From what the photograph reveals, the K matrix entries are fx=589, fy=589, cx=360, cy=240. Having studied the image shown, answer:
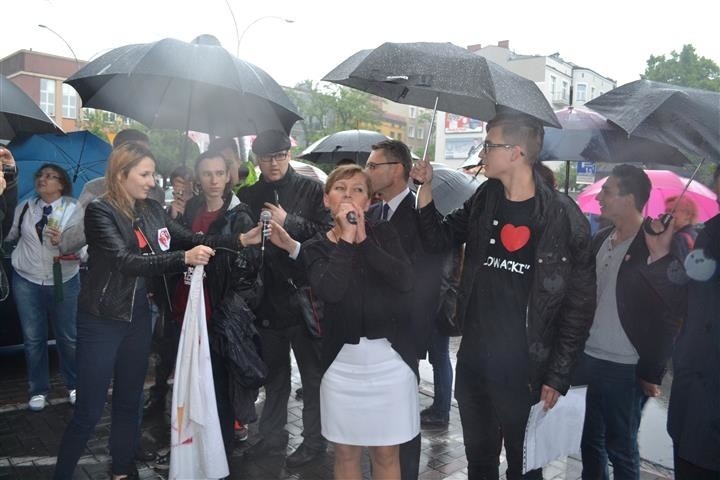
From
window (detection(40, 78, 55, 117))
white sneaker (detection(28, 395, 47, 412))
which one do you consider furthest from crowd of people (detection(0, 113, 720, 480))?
window (detection(40, 78, 55, 117))

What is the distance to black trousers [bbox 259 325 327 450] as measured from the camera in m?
4.03

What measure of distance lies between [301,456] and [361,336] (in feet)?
5.27

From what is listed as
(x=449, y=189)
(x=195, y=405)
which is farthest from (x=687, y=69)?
(x=195, y=405)

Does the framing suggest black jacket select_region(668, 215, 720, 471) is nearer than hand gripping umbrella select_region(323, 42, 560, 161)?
Yes

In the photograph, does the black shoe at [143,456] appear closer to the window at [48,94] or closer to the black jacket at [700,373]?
the black jacket at [700,373]

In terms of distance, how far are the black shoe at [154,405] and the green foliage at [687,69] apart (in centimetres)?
3981

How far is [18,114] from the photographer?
410 cm

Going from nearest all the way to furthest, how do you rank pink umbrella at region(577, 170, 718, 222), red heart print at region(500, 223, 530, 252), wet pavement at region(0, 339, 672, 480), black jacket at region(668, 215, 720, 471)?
black jacket at region(668, 215, 720, 471)
red heart print at region(500, 223, 530, 252)
wet pavement at region(0, 339, 672, 480)
pink umbrella at region(577, 170, 718, 222)

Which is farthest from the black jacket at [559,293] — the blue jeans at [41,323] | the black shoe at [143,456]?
the blue jeans at [41,323]

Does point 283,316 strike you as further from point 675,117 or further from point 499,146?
point 675,117

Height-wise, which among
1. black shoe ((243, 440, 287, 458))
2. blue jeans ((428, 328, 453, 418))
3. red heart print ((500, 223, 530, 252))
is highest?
red heart print ((500, 223, 530, 252))

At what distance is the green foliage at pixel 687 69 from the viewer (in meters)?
37.6

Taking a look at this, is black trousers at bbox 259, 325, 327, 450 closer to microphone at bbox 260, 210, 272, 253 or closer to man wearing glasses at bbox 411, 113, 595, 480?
microphone at bbox 260, 210, 272, 253

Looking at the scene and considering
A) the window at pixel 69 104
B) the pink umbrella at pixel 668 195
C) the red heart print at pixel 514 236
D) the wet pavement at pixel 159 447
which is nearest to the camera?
Answer: the red heart print at pixel 514 236
